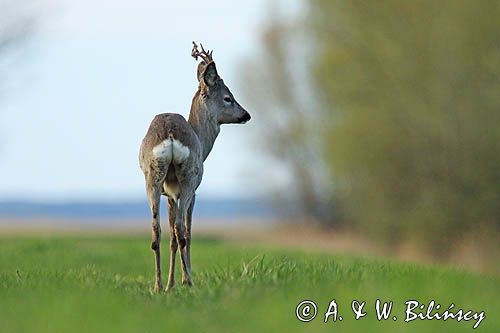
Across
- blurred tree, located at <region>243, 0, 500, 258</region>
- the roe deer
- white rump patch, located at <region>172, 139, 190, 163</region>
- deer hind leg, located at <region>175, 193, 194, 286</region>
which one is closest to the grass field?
deer hind leg, located at <region>175, 193, 194, 286</region>

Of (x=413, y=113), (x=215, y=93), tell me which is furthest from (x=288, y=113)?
(x=215, y=93)

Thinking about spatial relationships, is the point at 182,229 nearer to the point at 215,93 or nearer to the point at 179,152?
the point at 179,152

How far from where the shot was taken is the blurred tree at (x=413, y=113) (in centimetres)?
2550

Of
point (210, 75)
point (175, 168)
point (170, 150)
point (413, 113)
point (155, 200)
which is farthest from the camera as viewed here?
point (413, 113)

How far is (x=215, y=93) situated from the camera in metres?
11.8

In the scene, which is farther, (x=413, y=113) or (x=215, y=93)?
(x=413, y=113)

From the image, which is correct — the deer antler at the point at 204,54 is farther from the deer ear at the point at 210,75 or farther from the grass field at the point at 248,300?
the grass field at the point at 248,300

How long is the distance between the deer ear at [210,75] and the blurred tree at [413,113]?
14702 mm

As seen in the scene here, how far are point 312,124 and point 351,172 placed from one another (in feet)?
24.0

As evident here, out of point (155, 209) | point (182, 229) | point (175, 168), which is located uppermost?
point (175, 168)

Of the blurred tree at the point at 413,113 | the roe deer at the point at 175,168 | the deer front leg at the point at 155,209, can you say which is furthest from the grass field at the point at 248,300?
the blurred tree at the point at 413,113

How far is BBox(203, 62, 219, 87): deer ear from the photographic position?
37.5 feet

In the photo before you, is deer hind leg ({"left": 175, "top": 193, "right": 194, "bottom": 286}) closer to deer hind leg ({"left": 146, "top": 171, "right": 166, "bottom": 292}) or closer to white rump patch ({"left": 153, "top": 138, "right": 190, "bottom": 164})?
deer hind leg ({"left": 146, "top": 171, "right": 166, "bottom": 292})

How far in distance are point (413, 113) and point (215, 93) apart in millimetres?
16092
